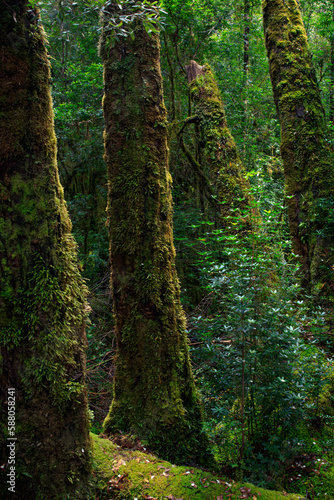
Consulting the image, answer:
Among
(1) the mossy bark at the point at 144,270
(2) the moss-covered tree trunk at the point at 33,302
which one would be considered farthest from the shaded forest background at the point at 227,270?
(2) the moss-covered tree trunk at the point at 33,302

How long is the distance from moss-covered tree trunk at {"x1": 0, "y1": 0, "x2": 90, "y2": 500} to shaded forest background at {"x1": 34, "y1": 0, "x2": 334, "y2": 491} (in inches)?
14.7

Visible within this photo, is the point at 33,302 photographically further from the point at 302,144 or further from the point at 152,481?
the point at 302,144

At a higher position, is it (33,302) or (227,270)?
(227,270)

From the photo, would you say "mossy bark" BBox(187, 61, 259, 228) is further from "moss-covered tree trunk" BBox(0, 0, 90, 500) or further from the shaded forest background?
"moss-covered tree trunk" BBox(0, 0, 90, 500)

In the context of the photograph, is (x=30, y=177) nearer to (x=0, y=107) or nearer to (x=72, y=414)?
(x=0, y=107)

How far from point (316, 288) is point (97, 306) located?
3.66 m

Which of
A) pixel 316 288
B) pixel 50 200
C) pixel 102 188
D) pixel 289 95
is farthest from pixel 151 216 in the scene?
pixel 102 188

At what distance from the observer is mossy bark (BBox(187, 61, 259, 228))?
6.05m

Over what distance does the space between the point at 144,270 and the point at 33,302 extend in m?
1.25

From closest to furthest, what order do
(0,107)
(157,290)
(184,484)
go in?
(0,107) < (184,484) < (157,290)

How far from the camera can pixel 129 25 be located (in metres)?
3.17

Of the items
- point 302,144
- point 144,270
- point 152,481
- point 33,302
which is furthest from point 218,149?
point 152,481

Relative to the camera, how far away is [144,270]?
2.90m

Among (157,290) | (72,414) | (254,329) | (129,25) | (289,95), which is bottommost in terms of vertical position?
(72,414)
